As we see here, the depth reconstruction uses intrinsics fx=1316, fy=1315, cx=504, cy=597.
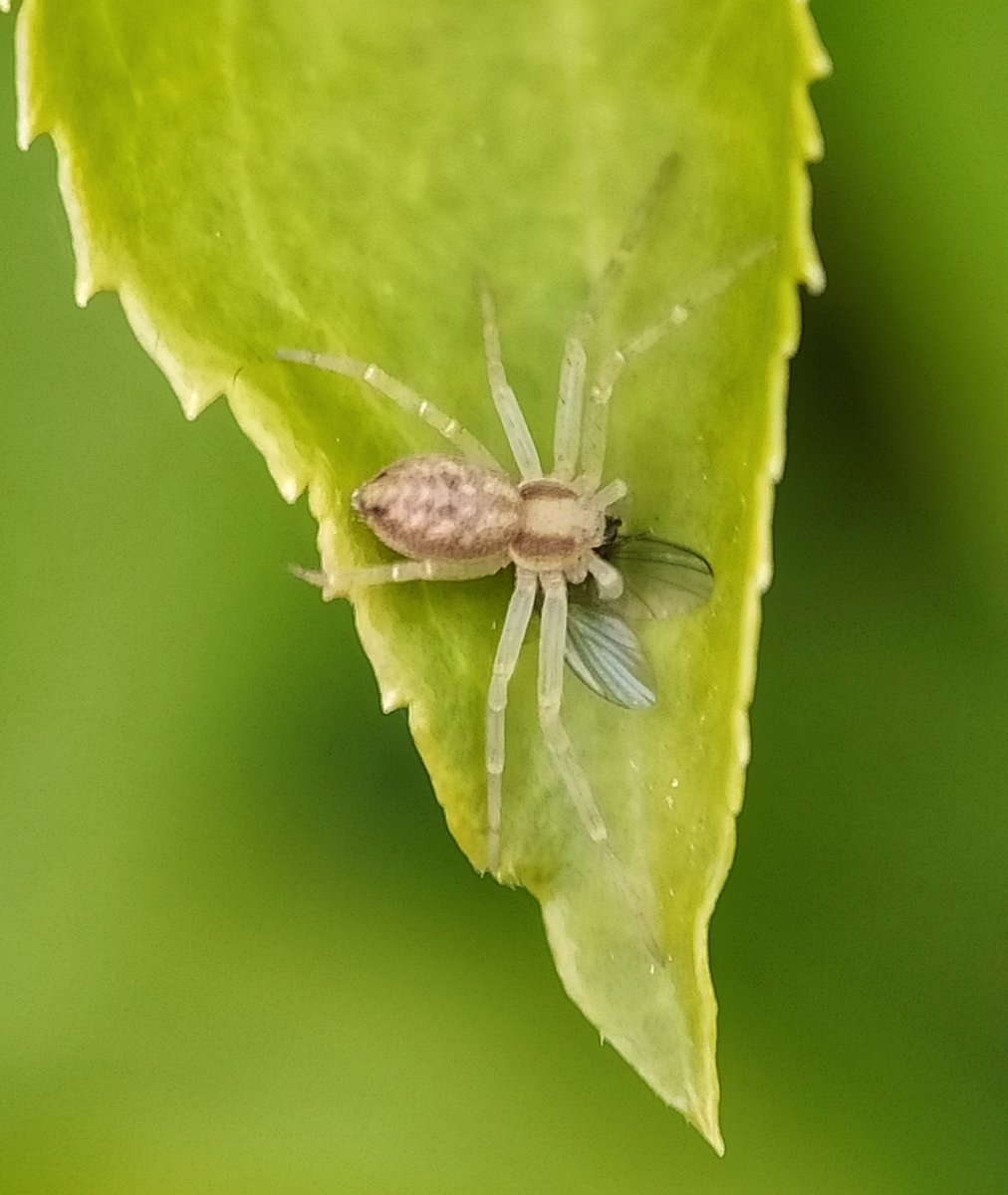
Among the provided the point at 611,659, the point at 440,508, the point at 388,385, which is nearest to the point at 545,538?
the point at 440,508

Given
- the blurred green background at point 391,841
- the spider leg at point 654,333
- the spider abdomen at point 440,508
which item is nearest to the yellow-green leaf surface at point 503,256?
the spider leg at point 654,333

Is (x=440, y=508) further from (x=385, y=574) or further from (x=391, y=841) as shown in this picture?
(x=391, y=841)

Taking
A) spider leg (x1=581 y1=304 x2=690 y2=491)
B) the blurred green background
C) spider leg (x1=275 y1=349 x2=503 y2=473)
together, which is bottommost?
the blurred green background

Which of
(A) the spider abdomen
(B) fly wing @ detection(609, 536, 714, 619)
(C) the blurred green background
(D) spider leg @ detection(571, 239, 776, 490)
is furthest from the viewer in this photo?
(C) the blurred green background

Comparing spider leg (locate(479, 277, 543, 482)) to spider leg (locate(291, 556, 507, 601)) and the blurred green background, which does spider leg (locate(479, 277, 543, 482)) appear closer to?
spider leg (locate(291, 556, 507, 601))

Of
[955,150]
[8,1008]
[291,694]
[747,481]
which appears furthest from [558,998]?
[955,150]

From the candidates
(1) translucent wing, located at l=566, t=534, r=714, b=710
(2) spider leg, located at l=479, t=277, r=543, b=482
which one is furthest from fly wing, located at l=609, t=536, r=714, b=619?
(2) spider leg, located at l=479, t=277, r=543, b=482

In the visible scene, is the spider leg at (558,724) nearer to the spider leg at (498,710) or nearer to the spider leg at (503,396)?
the spider leg at (498,710)
